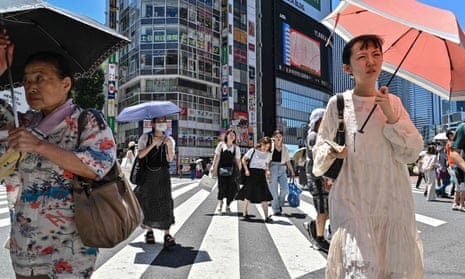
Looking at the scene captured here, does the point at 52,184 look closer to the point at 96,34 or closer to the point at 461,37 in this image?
the point at 96,34

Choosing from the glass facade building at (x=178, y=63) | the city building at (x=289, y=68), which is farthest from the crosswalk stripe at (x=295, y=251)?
the city building at (x=289, y=68)

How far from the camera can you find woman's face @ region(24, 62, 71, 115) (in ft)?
6.01

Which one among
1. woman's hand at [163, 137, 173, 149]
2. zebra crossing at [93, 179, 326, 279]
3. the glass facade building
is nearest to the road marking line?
zebra crossing at [93, 179, 326, 279]

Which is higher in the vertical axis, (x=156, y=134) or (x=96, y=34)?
(x=96, y=34)

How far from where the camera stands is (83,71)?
2471 millimetres

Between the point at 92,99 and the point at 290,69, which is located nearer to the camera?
the point at 92,99

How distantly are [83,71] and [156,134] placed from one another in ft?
9.69

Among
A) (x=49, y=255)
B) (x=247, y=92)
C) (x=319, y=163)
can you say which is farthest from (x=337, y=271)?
(x=247, y=92)

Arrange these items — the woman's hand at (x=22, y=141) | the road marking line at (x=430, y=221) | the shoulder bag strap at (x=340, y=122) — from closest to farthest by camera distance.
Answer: the woman's hand at (x=22, y=141) < the shoulder bag strap at (x=340, y=122) < the road marking line at (x=430, y=221)

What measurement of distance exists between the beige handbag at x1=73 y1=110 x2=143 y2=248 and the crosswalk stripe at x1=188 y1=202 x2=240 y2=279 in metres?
2.47

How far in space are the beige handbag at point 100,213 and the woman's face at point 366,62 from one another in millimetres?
1435

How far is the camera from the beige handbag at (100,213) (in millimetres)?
1672

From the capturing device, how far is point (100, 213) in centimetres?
167

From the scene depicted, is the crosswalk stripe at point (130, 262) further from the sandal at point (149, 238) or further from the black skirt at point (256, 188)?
the black skirt at point (256, 188)
